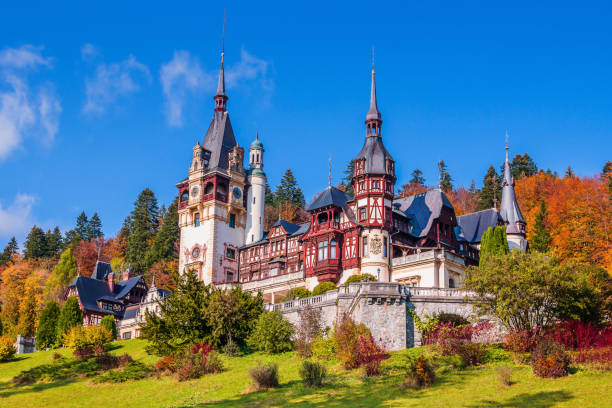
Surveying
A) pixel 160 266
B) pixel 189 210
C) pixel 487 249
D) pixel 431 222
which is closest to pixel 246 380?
pixel 487 249

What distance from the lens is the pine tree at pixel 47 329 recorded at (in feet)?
192

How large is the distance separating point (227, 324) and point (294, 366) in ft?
24.3

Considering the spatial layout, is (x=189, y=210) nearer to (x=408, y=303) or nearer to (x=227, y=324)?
(x=227, y=324)

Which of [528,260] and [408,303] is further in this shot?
[408,303]

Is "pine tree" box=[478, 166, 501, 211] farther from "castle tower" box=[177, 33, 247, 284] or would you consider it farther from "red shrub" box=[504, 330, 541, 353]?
"red shrub" box=[504, 330, 541, 353]

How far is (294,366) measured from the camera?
35.6 metres

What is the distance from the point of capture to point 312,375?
98.4 feet

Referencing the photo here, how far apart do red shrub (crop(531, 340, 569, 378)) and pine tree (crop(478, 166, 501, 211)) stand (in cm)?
5659

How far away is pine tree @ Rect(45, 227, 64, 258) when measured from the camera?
105938 millimetres

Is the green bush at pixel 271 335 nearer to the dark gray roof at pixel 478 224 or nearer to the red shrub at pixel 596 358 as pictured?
the red shrub at pixel 596 358

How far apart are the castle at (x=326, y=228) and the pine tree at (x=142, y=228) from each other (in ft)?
68.3

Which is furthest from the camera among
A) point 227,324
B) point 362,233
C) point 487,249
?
point 362,233

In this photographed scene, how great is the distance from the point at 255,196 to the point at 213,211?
5.75 meters

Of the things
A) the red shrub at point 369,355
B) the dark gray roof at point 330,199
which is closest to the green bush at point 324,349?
the red shrub at point 369,355
